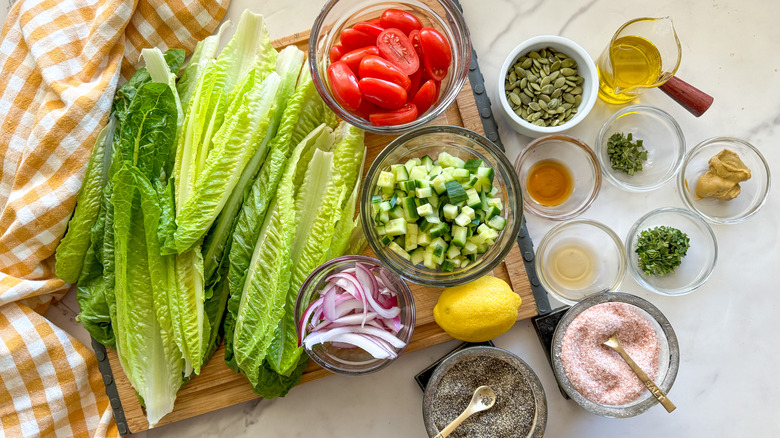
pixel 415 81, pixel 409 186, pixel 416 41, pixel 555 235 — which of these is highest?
pixel 416 41

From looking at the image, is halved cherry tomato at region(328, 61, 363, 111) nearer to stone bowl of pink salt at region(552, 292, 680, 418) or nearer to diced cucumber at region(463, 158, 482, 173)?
diced cucumber at region(463, 158, 482, 173)

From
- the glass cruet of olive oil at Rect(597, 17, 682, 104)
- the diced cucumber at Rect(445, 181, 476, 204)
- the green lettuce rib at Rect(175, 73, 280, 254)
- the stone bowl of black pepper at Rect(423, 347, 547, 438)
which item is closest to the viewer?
the diced cucumber at Rect(445, 181, 476, 204)

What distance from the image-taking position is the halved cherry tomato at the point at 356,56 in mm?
1635

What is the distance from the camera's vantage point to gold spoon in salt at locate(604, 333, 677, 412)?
5.46ft

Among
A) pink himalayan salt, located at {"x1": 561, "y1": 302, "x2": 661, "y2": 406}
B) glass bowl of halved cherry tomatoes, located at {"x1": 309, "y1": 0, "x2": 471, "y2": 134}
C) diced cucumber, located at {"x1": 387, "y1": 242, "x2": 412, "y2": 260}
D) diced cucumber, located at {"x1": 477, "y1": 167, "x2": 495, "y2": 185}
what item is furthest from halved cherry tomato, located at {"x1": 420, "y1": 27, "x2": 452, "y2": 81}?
pink himalayan salt, located at {"x1": 561, "y1": 302, "x2": 661, "y2": 406}

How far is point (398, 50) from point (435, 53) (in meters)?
0.11

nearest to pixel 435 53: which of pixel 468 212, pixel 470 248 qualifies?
pixel 468 212

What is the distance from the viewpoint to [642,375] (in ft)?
5.55

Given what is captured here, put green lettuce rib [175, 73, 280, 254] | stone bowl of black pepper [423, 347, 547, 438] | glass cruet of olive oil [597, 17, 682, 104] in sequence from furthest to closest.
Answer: glass cruet of olive oil [597, 17, 682, 104] → stone bowl of black pepper [423, 347, 547, 438] → green lettuce rib [175, 73, 280, 254]

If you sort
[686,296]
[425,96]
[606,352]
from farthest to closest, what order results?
[686,296], [606,352], [425,96]

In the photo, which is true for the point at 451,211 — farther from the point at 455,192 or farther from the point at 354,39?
the point at 354,39

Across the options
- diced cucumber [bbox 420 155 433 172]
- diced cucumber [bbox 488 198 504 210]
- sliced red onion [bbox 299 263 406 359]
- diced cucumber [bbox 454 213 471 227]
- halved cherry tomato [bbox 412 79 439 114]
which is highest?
halved cherry tomato [bbox 412 79 439 114]

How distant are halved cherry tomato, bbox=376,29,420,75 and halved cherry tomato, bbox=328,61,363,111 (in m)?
0.12

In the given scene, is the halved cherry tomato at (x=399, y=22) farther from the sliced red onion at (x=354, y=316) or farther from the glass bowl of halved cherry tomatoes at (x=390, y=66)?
the sliced red onion at (x=354, y=316)
